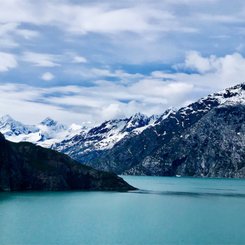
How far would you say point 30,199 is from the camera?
189 meters

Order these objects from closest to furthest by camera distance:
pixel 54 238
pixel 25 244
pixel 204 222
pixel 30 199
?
pixel 25 244, pixel 54 238, pixel 204 222, pixel 30 199

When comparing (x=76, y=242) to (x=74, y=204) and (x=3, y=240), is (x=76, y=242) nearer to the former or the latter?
(x=3, y=240)

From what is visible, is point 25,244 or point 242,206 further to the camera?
point 242,206

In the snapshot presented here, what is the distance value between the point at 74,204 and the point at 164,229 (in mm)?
62996

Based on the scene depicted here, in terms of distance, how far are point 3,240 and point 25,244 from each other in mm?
6171

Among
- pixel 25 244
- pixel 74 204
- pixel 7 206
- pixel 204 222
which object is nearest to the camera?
pixel 25 244

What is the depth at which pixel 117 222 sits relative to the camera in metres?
128

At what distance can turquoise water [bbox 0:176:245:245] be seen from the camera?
10212cm

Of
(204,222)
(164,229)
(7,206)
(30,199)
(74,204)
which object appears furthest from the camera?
(30,199)

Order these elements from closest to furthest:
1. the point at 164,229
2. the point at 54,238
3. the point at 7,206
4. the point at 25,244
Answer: the point at 25,244
the point at 54,238
the point at 164,229
the point at 7,206

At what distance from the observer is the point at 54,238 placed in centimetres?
10100

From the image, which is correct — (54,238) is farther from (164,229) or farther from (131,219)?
(131,219)

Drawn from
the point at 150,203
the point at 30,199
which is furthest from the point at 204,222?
the point at 30,199

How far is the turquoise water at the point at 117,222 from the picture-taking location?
335 feet
